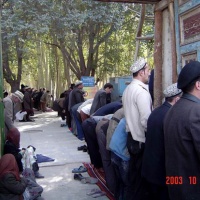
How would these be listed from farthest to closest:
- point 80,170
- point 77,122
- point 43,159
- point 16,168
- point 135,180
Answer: point 77,122 < point 43,159 < point 80,170 < point 16,168 < point 135,180

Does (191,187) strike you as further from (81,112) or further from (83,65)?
(83,65)

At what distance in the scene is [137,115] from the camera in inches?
142

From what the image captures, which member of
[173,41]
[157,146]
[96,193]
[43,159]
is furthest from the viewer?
[43,159]

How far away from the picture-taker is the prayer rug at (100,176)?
4957 mm

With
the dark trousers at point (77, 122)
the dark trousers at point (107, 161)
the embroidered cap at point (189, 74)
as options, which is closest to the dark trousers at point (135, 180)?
the dark trousers at point (107, 161)

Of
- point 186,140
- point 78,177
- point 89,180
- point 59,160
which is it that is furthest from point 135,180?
point 59,160

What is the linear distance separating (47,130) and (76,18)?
4.22 metres

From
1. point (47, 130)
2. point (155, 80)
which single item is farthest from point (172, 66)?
point (47, 130)

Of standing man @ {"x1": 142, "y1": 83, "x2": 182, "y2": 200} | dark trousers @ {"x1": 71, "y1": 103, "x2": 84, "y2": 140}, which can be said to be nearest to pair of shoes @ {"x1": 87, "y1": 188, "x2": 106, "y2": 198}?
standing man @ {"x1": 142, "y1": 83, "x2": 182, "y2": 200}

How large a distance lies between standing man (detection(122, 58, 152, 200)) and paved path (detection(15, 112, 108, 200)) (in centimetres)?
120

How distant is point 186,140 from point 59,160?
5.20 m

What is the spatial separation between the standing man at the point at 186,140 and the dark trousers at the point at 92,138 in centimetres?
317

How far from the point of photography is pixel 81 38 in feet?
49.7

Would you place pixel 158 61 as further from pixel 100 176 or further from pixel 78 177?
pixel 78 177
